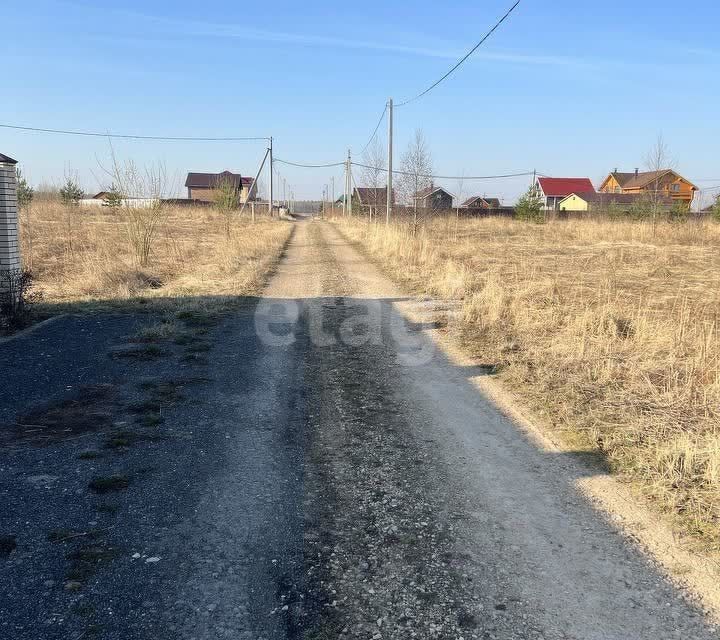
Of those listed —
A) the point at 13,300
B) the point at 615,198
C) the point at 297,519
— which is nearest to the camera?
the point at 297,519

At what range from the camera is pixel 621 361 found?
609cm

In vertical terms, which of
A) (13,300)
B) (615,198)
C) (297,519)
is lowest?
(297,519)

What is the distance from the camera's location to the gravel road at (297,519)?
250cm

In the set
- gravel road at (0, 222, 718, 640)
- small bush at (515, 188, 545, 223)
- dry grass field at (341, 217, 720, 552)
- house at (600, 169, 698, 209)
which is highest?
house at (600, 169, 698, 209)

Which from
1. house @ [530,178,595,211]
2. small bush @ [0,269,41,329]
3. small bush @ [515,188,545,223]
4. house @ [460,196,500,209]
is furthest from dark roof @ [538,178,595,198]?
small bush @ [0,269,41,329]

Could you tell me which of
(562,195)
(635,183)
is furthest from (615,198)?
(562,195)

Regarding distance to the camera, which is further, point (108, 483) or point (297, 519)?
point (108, 483)

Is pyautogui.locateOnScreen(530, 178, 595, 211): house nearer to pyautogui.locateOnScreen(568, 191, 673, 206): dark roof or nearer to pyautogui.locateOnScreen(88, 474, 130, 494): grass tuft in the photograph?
pyautogui.locateOnScreen(568, 191, 673, 206): dark roof

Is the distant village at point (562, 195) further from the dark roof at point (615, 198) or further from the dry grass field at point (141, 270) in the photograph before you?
the dry grass field at point (141, 270)

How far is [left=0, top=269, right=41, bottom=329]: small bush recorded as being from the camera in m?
8.34

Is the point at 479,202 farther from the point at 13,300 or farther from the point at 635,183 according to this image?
the point at 13,300

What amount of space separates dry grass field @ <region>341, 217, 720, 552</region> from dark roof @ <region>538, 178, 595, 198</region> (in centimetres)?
6841

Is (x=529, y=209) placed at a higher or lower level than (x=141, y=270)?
higher

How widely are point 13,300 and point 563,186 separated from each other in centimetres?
8187
